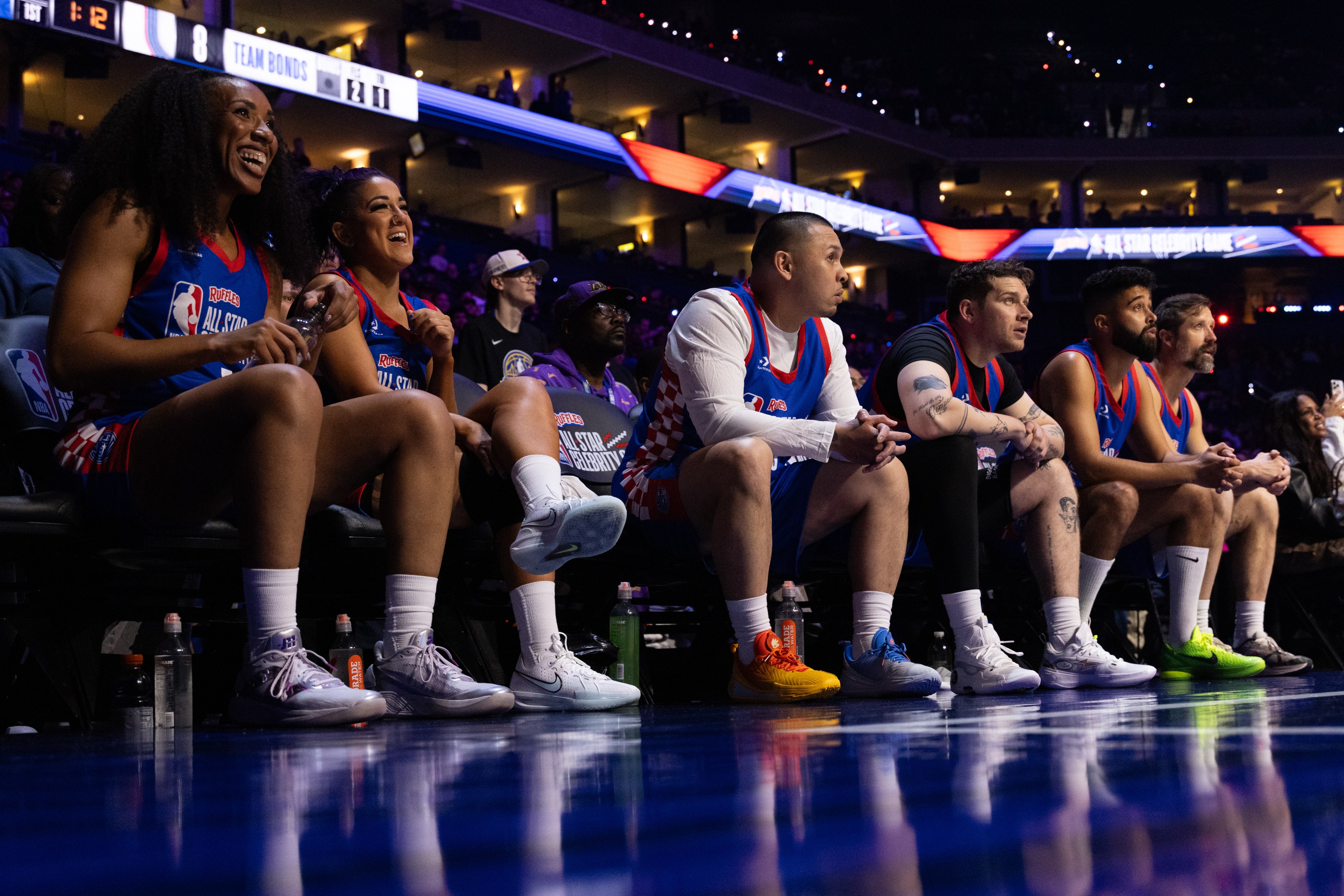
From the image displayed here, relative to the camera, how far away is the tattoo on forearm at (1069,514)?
286 centimetres

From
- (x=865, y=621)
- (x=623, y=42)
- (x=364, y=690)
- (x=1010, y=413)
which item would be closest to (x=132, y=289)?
(x=364, y=690)

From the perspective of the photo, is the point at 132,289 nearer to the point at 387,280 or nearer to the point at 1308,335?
the point at 387,280

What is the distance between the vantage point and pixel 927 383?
2631 millimetres

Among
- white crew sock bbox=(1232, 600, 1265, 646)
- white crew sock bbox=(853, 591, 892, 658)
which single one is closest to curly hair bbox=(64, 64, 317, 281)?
white crew sock bbox=(853, 591, 892, 658)

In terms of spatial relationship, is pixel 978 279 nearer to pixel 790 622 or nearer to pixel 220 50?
pixel 790 622

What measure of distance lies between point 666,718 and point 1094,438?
1.90 metres

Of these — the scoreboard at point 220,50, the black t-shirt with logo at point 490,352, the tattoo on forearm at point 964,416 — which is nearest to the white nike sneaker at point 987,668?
the tattoo on forearm at point 964,416

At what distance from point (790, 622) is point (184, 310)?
1.41m

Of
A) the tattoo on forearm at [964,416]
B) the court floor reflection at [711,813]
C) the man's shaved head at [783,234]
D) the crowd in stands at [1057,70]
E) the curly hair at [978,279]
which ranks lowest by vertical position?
the court floor reflection at [711,813]

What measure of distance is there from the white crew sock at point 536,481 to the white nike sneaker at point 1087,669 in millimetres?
1268

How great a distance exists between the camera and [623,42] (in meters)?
17.7

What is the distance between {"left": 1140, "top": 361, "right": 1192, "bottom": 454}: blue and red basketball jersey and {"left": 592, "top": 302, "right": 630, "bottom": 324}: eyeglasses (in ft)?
5.27

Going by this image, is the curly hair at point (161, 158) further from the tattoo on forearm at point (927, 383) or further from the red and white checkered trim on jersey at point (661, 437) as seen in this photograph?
the tattoo on forearm at point (927, 383)

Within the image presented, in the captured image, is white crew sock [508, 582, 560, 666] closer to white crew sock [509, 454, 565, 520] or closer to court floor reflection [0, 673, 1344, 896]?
white crew sock [509, 454, 565, 520]
